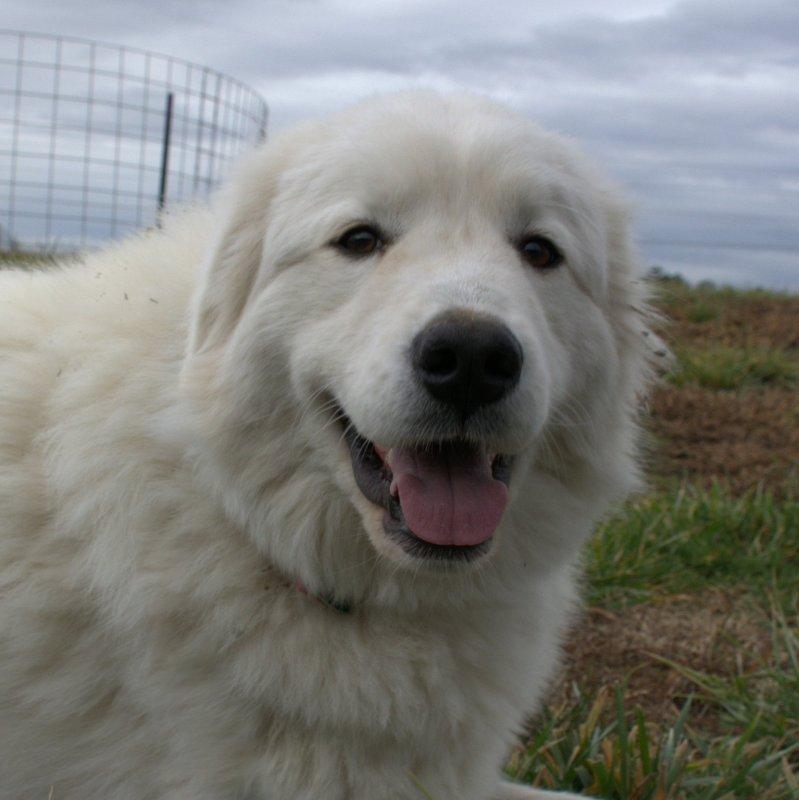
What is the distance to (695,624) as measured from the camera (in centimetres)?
414

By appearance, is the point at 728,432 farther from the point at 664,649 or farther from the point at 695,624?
the point at 664,649

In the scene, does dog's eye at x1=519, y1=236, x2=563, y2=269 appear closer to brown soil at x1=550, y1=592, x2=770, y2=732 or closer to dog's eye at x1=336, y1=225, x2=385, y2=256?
dog's eye at x1=336, y1=225, x2=385, y2=256

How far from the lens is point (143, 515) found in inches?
95.4

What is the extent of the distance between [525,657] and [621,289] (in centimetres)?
98

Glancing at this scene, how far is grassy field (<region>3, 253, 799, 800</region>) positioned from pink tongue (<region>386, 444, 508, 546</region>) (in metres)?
1.00

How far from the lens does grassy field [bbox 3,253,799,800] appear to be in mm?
3021

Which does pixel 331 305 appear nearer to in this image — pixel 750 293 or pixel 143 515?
pixel 143 515

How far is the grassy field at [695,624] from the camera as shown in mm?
3021

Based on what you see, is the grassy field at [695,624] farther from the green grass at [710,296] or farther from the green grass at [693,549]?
the green grass at [710,296]

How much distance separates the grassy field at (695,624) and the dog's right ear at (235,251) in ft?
4.42

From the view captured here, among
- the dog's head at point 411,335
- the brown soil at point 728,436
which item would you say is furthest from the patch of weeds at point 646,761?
the brown soil at point 728,436

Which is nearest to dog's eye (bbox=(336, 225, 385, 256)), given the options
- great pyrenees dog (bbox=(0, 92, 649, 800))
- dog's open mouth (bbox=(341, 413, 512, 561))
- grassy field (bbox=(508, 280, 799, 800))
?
great pyrenees dog (bbox=(0, 92, 649, 800))

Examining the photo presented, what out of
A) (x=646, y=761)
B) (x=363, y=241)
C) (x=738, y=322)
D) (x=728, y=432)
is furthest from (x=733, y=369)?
(x=363, y=241)

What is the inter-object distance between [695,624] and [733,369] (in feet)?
10.3
